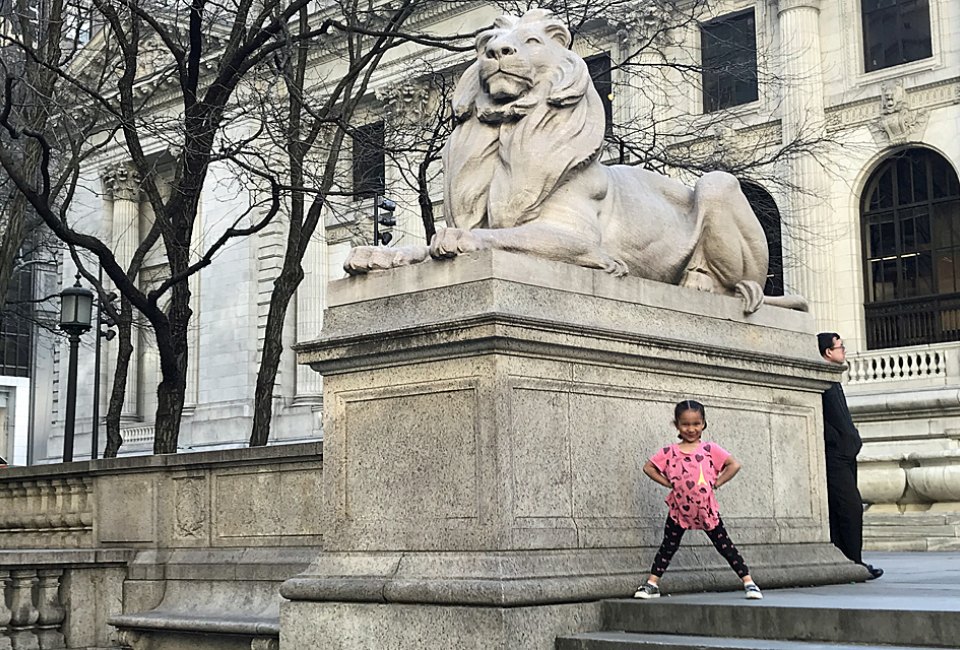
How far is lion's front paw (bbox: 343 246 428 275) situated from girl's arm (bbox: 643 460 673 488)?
1.75m

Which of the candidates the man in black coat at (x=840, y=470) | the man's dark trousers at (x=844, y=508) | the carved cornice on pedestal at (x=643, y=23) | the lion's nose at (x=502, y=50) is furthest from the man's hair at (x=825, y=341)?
the carved cornice on pedestal at (x=643, y=23)

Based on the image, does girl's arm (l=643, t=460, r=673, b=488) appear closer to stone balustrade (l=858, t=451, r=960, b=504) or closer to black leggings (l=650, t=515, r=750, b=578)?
black leggings (l=650, t=515, r=750, b=578)

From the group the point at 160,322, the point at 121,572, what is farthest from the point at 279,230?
the point at 121,572

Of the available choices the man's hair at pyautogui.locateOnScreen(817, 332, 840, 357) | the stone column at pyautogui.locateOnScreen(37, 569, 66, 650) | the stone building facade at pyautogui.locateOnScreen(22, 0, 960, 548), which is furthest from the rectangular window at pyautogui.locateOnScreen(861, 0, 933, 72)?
the stone column at pyautogui.locateOnScreen(37, 569, 66, 650)

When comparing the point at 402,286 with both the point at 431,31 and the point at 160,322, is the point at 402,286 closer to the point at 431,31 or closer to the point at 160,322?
the point at 160,322

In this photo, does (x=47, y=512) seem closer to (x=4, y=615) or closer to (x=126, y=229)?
(x=4, y=615)

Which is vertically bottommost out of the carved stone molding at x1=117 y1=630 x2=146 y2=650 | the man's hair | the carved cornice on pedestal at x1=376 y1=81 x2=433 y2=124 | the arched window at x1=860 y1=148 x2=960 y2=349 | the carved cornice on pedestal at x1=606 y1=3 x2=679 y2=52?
the carved stone molding at x1=117 y1=630 x2=146 y2=650

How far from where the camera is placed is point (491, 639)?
270 inches

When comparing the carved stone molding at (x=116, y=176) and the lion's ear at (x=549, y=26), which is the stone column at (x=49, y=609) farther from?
the carved stone molding at (x=116, y=176)

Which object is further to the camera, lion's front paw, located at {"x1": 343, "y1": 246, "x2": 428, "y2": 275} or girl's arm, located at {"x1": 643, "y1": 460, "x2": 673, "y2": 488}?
lion's front paw, located at {"x1": 343, "y1": 246, "x2": 428, "y2": 275}

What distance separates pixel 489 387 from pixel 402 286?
37.1 inches

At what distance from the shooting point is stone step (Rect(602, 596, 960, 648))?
6305 mm

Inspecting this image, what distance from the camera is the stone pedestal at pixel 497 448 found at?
7.19 m

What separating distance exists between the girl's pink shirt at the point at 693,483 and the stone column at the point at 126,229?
37.5 m
